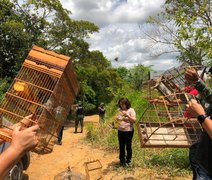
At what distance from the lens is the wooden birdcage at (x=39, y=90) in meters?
3.25

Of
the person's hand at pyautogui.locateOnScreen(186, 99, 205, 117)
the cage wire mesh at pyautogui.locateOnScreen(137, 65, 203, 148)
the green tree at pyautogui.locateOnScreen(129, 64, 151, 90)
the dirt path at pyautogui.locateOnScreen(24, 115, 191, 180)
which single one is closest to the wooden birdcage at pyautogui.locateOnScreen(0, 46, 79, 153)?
the person's hand at pyautogui.locateOnScreen(186, 99, 205, 117)

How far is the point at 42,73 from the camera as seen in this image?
3.36 m

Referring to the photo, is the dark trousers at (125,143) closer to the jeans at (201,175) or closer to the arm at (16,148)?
the jeans at (201,175)

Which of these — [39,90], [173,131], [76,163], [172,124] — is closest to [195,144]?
[39,90]

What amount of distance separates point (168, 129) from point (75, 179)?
6.95ft

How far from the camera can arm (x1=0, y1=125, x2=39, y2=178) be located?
167 centimetres

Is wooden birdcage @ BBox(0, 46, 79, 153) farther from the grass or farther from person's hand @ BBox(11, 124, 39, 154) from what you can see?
the grass

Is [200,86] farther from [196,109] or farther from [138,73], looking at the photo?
[138,73]

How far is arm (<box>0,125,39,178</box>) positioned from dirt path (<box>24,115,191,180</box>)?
4403 millimetres

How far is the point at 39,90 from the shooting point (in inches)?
132

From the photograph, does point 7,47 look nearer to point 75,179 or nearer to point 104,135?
point 104,135

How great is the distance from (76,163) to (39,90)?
4839 millimetres

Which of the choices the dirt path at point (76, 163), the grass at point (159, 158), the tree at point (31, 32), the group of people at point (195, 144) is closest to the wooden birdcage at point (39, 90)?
the group of people at point (195, 144)

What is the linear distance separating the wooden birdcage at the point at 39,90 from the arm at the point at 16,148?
1362 mm
